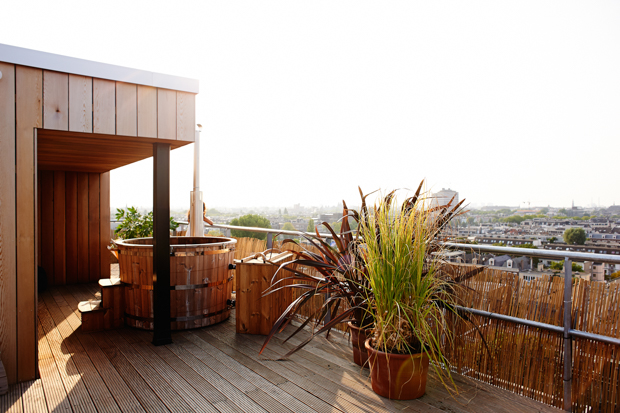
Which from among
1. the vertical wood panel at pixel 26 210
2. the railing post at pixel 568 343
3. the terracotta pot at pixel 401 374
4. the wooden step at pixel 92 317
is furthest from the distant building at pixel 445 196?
the wooden step at pixel 92 317

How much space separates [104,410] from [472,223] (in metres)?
2.59

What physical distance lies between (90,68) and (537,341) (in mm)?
3542

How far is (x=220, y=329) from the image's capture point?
3.60 m

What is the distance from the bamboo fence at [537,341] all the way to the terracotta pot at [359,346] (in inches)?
25.1

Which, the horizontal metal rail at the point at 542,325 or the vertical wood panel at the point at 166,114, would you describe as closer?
the horizontal metal rail at the point at 542,325

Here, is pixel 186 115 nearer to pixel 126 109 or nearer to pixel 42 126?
pixel 126 109

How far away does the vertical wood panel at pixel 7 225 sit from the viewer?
2389mm

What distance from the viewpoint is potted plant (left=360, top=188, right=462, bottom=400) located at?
215 cm

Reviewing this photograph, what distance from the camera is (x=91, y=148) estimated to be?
11.8 ft

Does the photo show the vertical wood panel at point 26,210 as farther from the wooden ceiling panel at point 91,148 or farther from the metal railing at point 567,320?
the metal railing at point 567,320

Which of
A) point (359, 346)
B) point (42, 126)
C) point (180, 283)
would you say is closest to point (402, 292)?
point (359, 346)

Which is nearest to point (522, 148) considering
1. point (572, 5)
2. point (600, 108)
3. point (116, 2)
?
point (600, 108)

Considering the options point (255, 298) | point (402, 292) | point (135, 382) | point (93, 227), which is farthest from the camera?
point (93, 227)

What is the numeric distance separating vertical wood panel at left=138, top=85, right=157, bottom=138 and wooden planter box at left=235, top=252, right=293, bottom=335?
1.38m
